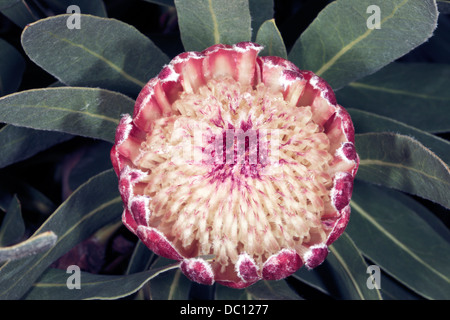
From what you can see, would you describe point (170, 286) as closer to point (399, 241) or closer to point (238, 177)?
point (238, 177)

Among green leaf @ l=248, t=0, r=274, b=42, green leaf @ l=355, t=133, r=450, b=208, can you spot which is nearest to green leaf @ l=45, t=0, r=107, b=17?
green leaf @ l=248, t=0, r=274, b=42

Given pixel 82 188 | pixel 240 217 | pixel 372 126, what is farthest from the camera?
pixel 372 126

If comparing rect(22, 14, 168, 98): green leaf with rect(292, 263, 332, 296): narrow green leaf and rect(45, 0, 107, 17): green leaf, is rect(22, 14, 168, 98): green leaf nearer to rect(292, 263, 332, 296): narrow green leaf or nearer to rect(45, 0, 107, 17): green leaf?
rect(45, 0, 107, 17): green leaf

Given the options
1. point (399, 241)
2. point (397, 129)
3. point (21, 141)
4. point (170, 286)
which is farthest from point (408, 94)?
point (21, 141)

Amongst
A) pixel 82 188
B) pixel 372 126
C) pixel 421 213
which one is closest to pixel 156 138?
pixel 82 188

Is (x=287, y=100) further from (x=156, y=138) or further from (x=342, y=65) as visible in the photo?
(x=156, y=138)

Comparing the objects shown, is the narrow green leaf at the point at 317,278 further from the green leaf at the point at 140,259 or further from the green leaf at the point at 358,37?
the green leaf at the point at 358,37
